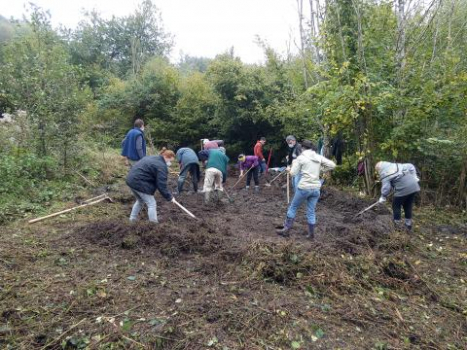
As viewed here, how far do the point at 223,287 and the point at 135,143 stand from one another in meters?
4.42

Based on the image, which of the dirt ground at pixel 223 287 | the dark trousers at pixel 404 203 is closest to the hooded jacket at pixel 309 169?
the dirt ground at pixel 223 287

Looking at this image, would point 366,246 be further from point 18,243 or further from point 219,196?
point 18,243

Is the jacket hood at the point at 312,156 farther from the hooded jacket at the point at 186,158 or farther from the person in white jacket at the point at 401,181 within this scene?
the hooded jacket at the point at 186,158

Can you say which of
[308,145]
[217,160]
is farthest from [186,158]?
[308,145]

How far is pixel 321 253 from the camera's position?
478 centimetres

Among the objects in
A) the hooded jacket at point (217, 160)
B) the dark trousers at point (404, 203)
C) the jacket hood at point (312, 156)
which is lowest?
the dark trousers at point (404, 203)

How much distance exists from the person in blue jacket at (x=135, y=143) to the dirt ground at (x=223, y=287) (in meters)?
1.86

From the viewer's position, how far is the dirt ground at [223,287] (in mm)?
3076

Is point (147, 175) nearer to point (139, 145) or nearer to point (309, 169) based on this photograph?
point (139, 145)

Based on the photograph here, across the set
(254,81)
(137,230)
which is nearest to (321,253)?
(137,230)

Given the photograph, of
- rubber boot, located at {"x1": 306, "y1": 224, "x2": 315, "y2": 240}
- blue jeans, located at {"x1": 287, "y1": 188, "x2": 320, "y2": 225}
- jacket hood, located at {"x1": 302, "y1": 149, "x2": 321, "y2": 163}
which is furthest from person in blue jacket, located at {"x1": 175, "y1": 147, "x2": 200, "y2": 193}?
rubber boot, located at {"x1": 306, "y1": 224, "x2": 315, "y2": 240}

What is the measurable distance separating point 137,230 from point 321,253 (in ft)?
8.94

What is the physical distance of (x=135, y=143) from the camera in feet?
23.9

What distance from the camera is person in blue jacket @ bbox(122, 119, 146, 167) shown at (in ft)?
23.7
